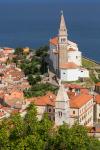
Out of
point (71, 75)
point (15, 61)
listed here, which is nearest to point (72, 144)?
point (71, 75)

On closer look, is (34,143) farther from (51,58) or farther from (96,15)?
(96,15)

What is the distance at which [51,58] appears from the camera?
1868 inches

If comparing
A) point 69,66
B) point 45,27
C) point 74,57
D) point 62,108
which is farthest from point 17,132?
point 45,27

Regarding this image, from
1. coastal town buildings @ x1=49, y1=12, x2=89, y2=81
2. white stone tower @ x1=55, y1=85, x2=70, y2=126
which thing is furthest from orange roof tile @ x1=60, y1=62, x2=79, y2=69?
white stone tower @ x1=55, y1=85, x2=70, y2=126

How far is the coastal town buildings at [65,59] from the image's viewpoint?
44.7 meters

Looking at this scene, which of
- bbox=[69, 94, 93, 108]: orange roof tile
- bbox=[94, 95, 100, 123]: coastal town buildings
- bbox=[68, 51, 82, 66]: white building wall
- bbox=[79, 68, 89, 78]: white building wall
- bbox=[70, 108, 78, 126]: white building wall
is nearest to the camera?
bbox=[70, 108, 78, 126]: white building wall

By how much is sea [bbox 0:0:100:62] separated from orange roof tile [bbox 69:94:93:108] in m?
30.0

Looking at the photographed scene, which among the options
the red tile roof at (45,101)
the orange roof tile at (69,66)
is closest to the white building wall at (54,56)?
the orange roof tile at (69,66)

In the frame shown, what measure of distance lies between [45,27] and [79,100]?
5755cm

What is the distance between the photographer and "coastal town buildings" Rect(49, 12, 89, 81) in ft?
147

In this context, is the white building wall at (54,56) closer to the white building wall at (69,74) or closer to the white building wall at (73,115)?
the white building wall at (69,74)

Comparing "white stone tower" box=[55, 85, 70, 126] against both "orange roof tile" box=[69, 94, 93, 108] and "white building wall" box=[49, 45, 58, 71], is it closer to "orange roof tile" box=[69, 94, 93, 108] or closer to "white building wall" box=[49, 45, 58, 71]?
"orange roof tile" box=[69, 94, 93, 108]

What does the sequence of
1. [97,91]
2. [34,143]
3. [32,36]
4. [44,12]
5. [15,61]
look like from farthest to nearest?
[44,12] → [32,36] → [15,61] → [97,91] → [34,143]

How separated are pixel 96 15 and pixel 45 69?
64.0 meters
